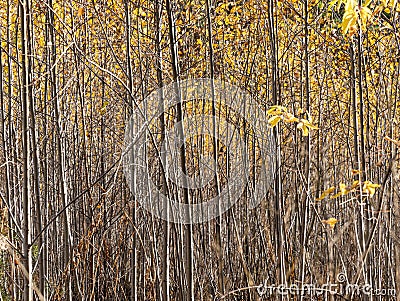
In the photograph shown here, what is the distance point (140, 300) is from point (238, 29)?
2.09 metres

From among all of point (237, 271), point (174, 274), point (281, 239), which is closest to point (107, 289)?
point (174, 274)

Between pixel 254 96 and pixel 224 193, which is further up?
pixel 254 96

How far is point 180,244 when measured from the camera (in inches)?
99.8

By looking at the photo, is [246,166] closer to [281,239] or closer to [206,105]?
[281,239]

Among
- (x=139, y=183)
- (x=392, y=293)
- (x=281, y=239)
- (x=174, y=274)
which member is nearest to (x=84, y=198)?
(x=139, y=183)

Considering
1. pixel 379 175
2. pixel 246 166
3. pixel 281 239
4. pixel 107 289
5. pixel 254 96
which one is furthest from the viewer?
pixel 107 289

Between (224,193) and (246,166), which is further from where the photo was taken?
(224,193)

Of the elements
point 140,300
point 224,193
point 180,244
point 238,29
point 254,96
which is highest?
point 238,29

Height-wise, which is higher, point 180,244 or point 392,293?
point 180,244

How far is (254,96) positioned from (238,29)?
63 centimetres

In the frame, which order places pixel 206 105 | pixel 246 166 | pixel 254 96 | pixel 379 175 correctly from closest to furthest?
pixel 246 166 → pixel 254 96 → pixel 379 175 → pixel 206 105

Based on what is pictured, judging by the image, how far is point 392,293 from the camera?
354 cm

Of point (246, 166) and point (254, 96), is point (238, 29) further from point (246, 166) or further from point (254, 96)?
point (246, 166)

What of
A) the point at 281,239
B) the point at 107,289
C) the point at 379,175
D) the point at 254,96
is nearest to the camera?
the point at 281,239
